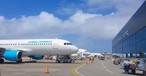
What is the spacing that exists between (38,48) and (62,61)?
565cm

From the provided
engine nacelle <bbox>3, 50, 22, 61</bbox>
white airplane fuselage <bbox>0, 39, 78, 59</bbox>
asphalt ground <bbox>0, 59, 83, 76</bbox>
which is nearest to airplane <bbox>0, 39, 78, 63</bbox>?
white airplane fuselage <bbox>0, 39, 78, 59</bbox>

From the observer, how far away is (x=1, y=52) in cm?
4347

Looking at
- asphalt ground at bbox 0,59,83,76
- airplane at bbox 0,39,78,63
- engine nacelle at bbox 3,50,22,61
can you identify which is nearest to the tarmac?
asphalt ground at bbox 0,59,83,76

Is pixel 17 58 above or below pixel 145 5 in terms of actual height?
below

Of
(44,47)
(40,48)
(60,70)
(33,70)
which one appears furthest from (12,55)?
(60,70)

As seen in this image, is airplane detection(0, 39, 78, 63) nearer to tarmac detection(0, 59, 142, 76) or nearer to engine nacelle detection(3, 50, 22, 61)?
engine nacelle detection(3, 50, 22, 61)

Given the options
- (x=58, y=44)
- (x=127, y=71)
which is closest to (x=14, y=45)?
(x=58, y=44)

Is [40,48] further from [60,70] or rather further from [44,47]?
[60,70]

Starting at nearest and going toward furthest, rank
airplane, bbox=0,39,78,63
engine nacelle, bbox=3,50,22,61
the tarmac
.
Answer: the tarmac, engine nacelle, bbox=3,50,22,61, airplane, bbox=0,39,78,63

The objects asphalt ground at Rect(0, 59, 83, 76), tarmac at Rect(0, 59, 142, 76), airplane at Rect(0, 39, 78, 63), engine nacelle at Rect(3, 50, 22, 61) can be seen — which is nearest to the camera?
asphalt ground at Rect(0, 59, 83, 76)

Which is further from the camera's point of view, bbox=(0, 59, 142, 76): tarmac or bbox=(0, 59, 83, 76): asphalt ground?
bbox=(0, 59, 142, 76): tarmac

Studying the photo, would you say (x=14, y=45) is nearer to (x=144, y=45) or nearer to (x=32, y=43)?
(x=32, y=43)

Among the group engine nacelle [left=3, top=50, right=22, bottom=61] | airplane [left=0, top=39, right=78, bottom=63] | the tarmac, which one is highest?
airplane [left=0, top=39, right=78, bottom=63]

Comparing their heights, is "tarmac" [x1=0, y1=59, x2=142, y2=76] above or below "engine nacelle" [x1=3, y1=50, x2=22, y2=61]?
below
